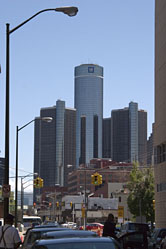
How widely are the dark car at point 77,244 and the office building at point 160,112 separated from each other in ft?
184

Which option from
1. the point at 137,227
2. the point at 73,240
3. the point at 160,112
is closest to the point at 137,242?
the point at 137,227

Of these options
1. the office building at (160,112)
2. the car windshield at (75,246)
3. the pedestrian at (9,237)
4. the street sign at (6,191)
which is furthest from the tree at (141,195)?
the car windshield at (75,246)

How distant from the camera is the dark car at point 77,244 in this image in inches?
399

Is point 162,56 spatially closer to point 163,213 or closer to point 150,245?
point 163,213

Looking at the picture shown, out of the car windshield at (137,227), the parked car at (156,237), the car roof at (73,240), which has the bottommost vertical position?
the parked car at (156,237)

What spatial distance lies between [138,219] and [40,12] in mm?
43169

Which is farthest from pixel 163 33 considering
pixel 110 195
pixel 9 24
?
pixel 110 195

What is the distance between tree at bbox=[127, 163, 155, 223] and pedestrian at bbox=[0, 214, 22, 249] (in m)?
74.6

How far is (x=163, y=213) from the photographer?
6731 cm

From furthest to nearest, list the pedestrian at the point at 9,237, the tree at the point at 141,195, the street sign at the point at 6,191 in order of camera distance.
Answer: the tree at the point at 141,195
the street sign at the point at 6,191
the pedestrian at the point at 9,237

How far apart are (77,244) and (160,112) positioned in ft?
193

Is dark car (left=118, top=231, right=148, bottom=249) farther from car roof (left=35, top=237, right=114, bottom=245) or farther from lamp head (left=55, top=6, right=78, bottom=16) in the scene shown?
car roof (left=35, top=237, right=114, bottom=245)

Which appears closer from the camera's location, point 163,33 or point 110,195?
point 163,33

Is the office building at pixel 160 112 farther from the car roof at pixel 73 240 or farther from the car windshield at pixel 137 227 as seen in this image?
the car roof at pixel 73 240
